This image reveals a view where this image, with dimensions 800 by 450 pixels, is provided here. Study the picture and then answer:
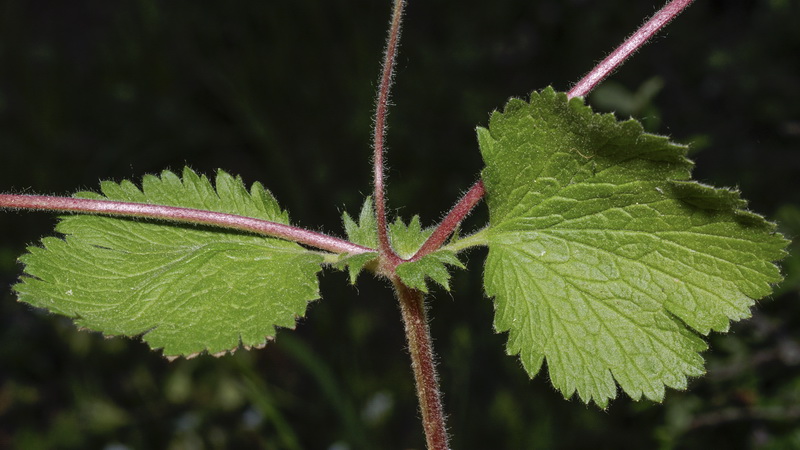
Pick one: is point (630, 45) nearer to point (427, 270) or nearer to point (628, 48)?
point (628, 48)

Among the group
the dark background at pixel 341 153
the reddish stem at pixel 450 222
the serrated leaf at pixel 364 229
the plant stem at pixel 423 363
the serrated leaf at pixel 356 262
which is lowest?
the plant stem at pixel 423 363

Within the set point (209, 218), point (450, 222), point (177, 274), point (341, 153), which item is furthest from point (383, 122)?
point (341, 153)

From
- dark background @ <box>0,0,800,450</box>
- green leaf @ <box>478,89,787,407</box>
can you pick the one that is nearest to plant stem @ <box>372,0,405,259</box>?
green leaf @ <box>478,89,787,407</box>

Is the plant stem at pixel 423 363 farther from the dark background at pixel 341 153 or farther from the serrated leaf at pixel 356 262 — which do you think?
the dark background at pixel 341 153

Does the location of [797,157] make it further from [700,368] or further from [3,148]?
[3,148]

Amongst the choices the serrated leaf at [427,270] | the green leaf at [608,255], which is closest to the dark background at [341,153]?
the green leaf at [608,255]

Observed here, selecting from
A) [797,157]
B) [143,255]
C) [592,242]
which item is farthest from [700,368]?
[797,157]
